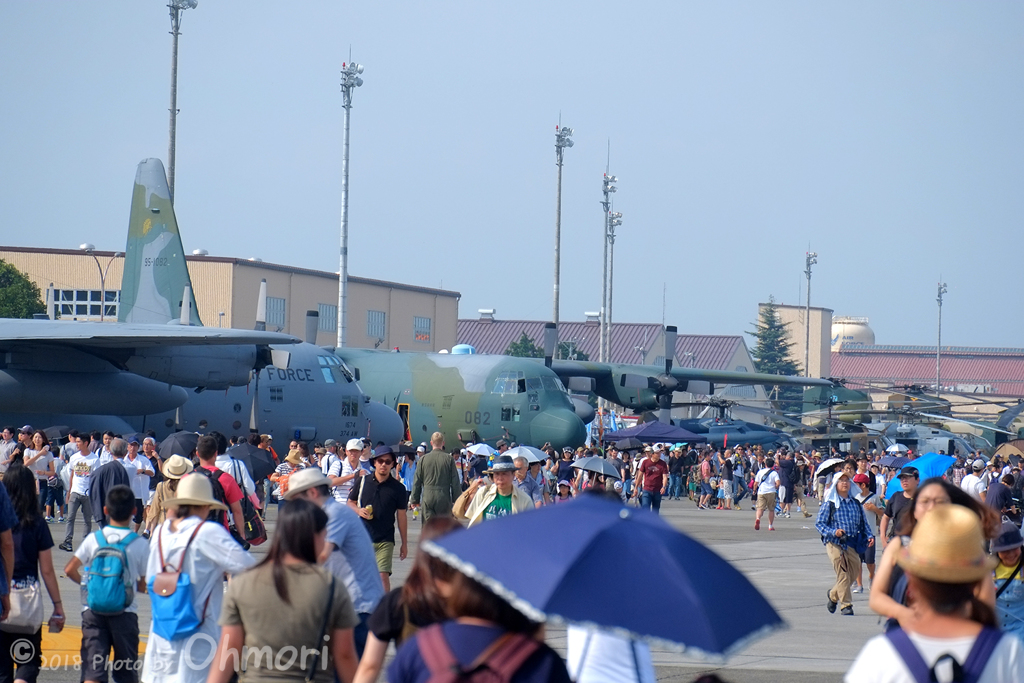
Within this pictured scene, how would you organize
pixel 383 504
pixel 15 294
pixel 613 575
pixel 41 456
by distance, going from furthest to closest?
pixel 15 294, pixel 41 456, pixel 383 504, pixel 613 575

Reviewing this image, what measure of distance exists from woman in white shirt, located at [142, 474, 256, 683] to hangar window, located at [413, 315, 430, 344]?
6205 centimetres

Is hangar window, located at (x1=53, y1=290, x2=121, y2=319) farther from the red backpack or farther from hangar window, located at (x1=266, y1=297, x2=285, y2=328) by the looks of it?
the red backpack

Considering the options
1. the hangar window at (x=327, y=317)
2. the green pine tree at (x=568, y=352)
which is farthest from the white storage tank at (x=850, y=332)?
the hangar window at (x=327, y=317)

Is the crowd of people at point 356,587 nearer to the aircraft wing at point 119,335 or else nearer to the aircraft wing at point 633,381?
the aircraft wing at point 119,335

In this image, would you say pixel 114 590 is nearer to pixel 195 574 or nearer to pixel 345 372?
pixel 195 574

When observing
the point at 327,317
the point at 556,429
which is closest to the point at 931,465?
the point at 556,429

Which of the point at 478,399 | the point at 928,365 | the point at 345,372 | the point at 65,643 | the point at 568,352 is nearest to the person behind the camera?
the point at 65,643

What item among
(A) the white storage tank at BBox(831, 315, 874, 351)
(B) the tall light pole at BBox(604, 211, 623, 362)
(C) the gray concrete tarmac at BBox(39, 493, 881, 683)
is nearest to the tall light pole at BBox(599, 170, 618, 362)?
(B) the tall light pole at BBox(604, 211, 623, 362)

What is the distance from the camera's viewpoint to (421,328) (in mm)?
68000

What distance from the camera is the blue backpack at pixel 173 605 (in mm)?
5223

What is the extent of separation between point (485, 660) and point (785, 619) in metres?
2.49

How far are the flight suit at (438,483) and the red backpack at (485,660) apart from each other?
9.34 m

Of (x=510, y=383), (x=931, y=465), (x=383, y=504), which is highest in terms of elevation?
(x=510, y=383)

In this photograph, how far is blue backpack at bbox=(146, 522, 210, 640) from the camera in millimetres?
5223
